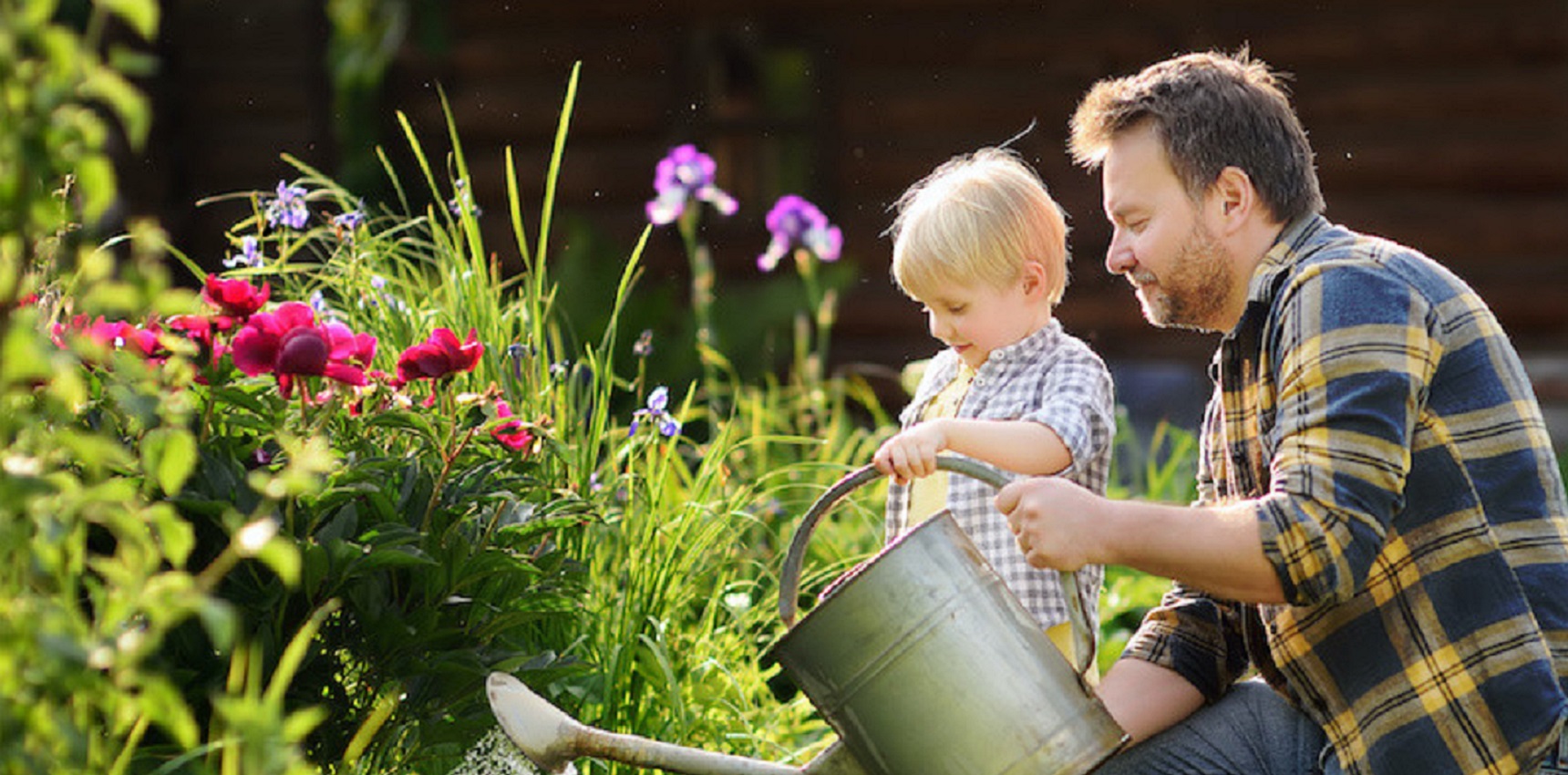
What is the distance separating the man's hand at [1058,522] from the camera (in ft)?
6.05

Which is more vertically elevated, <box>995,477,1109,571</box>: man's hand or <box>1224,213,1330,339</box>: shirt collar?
<box>1224,213,1330,339</box>: shirt collar

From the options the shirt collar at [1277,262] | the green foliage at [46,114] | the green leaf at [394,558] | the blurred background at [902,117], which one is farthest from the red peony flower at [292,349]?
the blurred background at [902,117]

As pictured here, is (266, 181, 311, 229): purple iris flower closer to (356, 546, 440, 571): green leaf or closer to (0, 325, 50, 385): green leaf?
(356, 546, 440, 571): green leaf

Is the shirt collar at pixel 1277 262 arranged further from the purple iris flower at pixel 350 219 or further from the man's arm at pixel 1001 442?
the purple iris flower at pixel 350 219

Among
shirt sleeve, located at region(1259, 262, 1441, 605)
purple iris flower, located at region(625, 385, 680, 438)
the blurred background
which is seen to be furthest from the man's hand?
the blurred background

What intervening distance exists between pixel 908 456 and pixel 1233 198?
1.49 ft

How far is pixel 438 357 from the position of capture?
205 cm

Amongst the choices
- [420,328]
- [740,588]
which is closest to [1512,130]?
[740,588]

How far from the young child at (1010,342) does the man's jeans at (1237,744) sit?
179 millimetres

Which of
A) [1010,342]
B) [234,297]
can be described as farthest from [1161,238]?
[234,297]

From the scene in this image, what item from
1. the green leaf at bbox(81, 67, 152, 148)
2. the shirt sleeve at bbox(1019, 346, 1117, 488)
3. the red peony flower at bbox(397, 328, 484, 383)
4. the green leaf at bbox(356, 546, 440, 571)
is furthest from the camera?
the shirt sleeve at bbox(1019, 346, 1117, 488)

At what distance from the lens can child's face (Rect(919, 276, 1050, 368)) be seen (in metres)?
2.44

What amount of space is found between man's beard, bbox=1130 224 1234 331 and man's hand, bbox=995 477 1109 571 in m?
0.33

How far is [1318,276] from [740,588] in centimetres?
162
